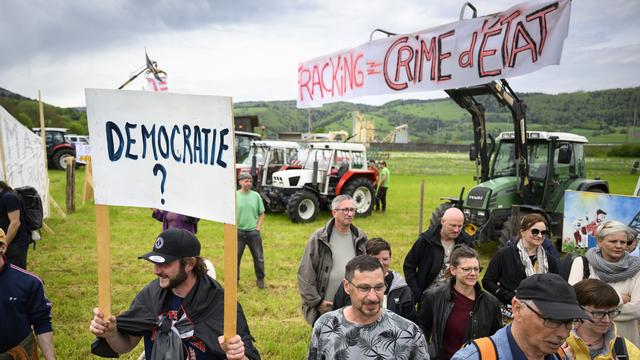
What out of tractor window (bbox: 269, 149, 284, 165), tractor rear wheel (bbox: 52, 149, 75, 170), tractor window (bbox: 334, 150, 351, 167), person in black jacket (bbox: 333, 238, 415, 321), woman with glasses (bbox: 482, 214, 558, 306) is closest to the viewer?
person in black jacket (bbox: 333, 238, 415, 321)

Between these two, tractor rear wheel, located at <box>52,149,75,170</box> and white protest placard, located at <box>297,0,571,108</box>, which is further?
tractor rear wheel, located at <box>52,149,75,170</box>

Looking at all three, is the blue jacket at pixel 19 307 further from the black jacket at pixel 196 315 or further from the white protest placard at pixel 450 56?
the white protest placard at pixel 450 56

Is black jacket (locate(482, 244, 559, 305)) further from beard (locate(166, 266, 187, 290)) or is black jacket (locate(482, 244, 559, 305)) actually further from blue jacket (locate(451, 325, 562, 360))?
beard (locate(166, 266, 187, 290))

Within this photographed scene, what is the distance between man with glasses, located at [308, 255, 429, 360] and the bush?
2052 inches

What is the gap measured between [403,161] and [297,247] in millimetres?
35412

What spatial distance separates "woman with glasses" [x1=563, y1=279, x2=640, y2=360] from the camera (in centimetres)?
214

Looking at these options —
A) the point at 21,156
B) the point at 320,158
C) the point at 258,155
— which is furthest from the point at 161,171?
the point at 258,155

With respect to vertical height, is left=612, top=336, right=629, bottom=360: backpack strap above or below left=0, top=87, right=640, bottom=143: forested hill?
below

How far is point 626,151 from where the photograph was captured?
149ft

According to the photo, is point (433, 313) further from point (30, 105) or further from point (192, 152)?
point (30, 105)

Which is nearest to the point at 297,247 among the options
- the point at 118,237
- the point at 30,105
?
the point at 118,237

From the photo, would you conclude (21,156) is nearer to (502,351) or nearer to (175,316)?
(175,316)

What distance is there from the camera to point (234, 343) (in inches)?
77.4

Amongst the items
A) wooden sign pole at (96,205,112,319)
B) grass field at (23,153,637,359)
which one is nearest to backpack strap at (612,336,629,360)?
wooden sign pole at (96,205,112,319)
